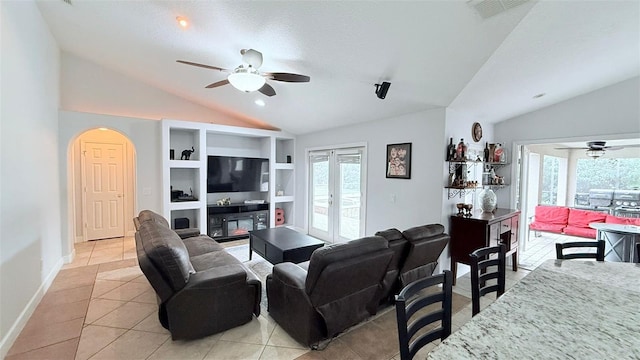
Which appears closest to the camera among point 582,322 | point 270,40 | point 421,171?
point 582,322

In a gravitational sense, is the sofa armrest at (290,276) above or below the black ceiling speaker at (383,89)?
below

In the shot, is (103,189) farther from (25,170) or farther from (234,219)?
(25,170)

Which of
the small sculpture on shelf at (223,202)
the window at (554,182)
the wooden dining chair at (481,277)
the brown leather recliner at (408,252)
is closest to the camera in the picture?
the wooden dining chair at (481,277)

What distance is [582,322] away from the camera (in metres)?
1.14

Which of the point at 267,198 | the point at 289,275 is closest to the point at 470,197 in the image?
the point at 289,275

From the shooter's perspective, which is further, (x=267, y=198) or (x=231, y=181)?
(x=267, y=198)

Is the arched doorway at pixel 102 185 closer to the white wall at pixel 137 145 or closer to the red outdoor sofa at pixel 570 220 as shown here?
the white wall at pixel 137 145

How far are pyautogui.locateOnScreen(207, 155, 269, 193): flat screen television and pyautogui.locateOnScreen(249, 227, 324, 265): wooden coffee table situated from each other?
6.53 ft

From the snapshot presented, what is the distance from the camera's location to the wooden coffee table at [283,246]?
11.6 ft

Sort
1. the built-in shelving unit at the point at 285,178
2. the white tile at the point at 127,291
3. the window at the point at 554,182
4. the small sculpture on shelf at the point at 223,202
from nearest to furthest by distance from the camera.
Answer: the white tile at the point at 127,291 → the small sculpture on shelf at the point at 223,202 → the built-in shelving unit at the point at 285,178 → the window at the point at 554,182

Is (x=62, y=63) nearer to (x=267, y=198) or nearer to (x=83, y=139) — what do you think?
(x=83, y=139)

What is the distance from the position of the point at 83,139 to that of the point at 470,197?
7247 mm

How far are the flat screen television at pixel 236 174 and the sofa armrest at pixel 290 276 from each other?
3.72m

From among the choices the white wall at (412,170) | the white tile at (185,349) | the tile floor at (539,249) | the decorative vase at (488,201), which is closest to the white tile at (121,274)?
the white tile at (185,349)
